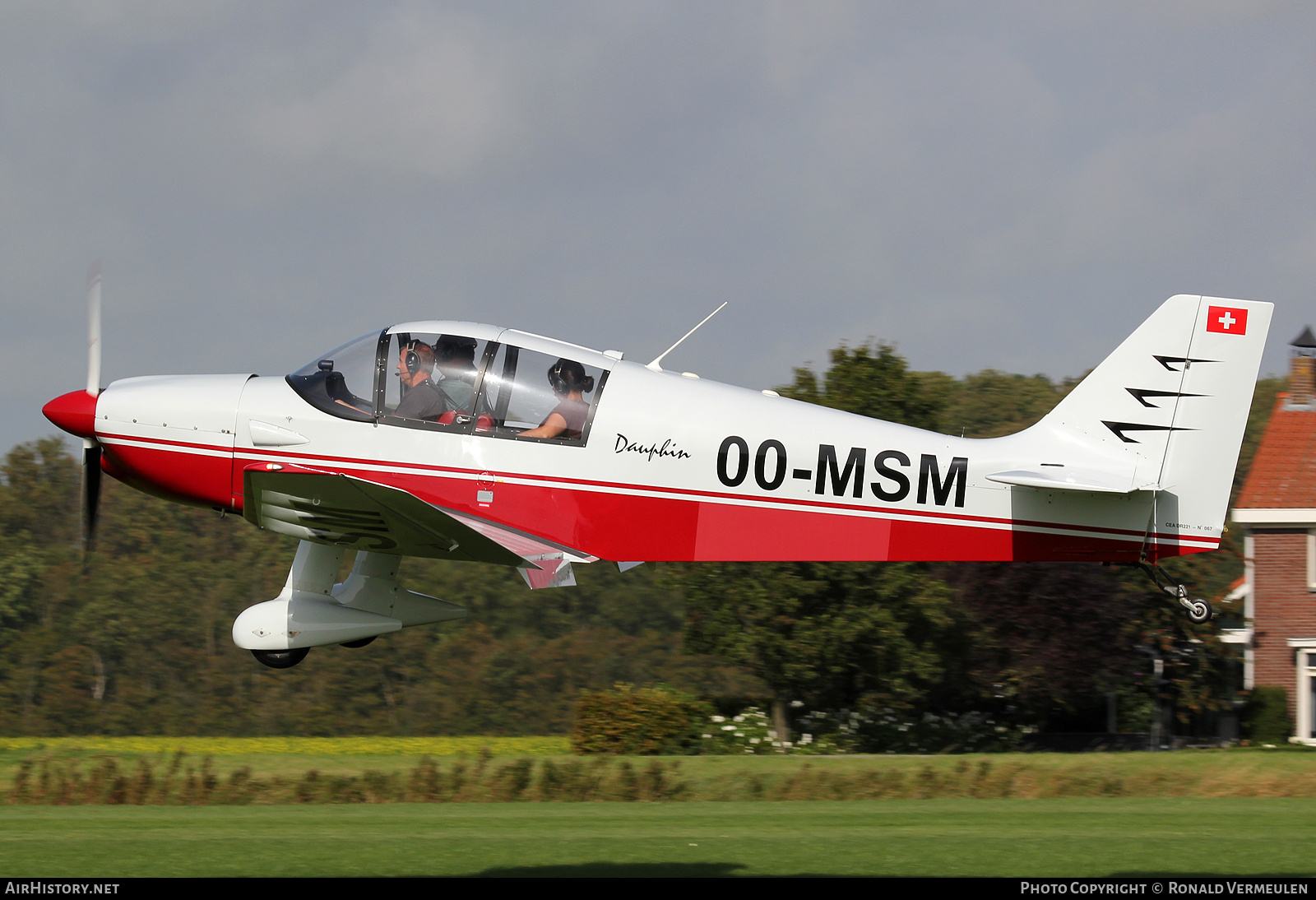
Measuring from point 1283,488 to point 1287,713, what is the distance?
14.4ft

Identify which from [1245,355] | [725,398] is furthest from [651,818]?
[1245,355]

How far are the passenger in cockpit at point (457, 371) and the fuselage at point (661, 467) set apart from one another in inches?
3.3

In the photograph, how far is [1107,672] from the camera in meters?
21.7

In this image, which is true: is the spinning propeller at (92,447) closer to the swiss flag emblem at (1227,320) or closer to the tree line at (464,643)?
the swiss flag emblem at (1227,320)

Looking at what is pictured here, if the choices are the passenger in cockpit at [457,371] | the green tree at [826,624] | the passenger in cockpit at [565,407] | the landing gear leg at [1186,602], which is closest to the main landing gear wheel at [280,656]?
the passenger in cockpit at [457,371]

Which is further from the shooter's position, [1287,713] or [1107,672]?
[1287,713]

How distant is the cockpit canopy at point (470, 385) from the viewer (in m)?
8.65

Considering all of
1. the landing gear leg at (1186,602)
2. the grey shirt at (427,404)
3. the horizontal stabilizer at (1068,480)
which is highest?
the grey shirt at (427,404)

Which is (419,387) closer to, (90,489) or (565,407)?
(565,407)

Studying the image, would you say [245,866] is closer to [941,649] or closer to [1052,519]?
[1052,519]

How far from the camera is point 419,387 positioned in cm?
871

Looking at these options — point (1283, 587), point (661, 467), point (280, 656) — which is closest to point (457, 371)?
point (661, 467)

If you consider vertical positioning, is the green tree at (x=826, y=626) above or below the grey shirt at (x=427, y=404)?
below

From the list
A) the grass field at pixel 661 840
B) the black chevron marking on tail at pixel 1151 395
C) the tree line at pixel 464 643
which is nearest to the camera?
the grass field at pixel 661 840
